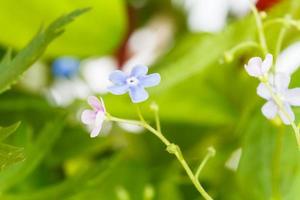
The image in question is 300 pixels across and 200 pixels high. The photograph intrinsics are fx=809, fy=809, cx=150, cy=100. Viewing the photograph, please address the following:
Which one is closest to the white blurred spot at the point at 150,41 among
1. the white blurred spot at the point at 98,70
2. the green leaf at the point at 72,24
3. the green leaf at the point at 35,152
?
the white blurred spot at the point at 98,70

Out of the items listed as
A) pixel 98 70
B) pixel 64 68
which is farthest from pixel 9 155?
pixel 98 70

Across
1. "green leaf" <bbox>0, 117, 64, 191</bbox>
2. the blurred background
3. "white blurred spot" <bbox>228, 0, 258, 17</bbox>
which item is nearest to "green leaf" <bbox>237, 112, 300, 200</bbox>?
the blurred background

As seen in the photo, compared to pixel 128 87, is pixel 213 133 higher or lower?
lower

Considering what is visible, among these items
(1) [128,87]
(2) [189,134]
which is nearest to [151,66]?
(2) [189,134]

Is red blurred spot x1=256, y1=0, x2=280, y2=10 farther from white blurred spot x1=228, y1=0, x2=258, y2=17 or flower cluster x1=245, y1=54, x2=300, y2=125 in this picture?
flower cluster x1=245, y1=54, x2=300, y2=125

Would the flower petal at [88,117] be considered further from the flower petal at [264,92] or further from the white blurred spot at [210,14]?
the white blurred spot at [210,14]

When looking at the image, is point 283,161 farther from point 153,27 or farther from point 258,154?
point 153,27
